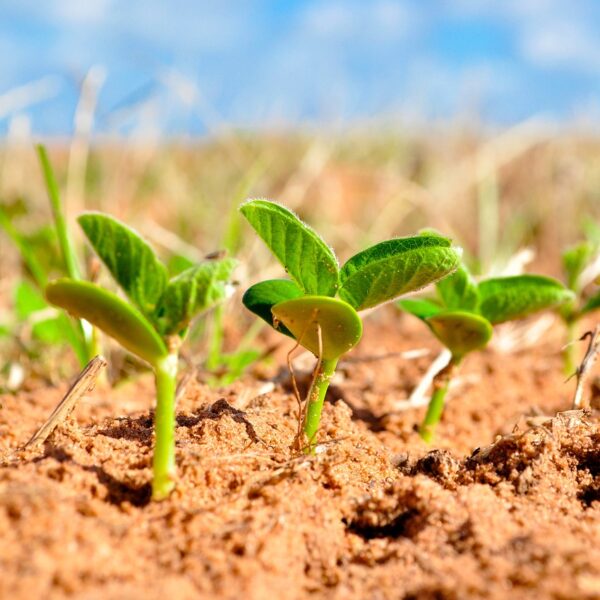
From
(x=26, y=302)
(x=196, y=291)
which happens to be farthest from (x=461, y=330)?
(x=26, y=302)

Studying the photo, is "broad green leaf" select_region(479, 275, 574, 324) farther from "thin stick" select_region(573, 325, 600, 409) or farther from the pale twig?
the pale twig

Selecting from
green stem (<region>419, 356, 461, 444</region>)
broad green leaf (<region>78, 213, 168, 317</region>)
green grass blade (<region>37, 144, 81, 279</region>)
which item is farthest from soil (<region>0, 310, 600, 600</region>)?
green grass blade (<region>37, 144, 81, 279</region>)

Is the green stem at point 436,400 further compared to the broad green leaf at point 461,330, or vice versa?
the green stem at point 436,400

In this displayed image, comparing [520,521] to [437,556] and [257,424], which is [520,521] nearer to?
[437,556]

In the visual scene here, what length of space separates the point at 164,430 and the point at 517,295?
737 mm

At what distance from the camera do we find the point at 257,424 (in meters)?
1.15

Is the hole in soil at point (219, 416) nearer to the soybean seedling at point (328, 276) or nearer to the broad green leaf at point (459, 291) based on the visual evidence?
the soybean seedling at point (328, 276)

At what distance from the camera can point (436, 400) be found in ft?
4.67

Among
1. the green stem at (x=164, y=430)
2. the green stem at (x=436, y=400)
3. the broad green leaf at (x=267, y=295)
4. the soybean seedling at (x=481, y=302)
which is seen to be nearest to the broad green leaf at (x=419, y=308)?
the soybean seedling at (x=481, y=302)

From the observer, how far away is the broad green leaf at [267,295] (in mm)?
1062

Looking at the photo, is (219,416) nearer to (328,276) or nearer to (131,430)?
(131,430)

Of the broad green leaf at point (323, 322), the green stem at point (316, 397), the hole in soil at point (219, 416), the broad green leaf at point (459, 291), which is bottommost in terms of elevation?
the hole in soil at point (219, 416)

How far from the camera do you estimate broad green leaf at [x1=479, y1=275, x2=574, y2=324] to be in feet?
4.36

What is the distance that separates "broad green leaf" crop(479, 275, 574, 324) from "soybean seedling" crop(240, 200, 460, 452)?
38 centimetres
